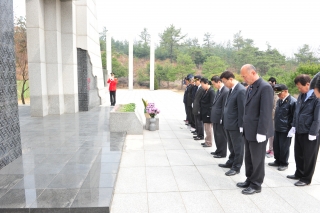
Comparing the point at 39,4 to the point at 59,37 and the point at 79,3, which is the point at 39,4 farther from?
the point at 79,3

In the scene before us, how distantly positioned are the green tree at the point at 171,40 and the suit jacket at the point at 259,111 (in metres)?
40.6

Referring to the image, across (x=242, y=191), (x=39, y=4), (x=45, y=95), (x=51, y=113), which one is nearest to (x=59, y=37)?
(x=39, y=4)

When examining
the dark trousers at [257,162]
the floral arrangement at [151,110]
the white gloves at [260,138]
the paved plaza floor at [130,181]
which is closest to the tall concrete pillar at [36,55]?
the paved plaza floor at [130,181]

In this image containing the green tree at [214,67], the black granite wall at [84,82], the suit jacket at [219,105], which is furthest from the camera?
the green tree at [214,67]

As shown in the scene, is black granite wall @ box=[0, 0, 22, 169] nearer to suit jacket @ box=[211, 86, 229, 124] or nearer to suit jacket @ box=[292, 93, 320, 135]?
suit jacket @ box=[211, 86, 229, 124]

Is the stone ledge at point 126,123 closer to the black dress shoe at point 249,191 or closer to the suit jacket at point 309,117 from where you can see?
the black dress shoe at point 249,191

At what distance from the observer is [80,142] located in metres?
5.53

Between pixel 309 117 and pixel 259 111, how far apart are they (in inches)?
36.0

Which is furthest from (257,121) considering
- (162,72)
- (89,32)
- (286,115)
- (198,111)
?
(162,72)

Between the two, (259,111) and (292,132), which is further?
(292,132)

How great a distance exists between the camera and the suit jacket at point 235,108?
3930 millimetres

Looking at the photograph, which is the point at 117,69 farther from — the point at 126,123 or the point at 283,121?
the point at 283,121

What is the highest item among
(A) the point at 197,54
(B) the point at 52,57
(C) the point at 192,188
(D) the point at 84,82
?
(A) the point at 197,54

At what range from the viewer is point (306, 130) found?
3564 millimetres
